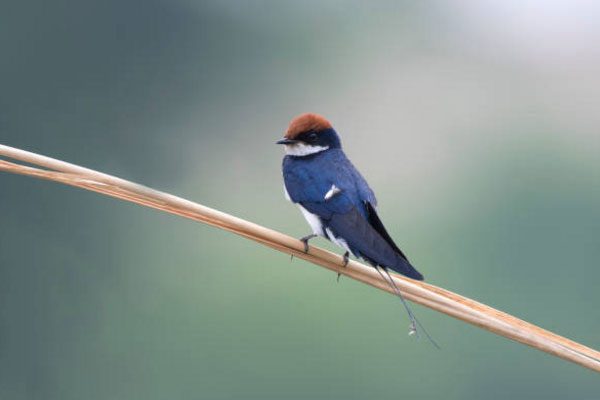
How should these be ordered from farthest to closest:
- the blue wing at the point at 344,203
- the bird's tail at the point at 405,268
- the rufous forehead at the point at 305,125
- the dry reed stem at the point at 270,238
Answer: the rufous forehead at the point at 305,125 < the blue wing at the point at 344,203 < the bird's tail at the point at 405,268 < the dry reed stem at the point at 270,238

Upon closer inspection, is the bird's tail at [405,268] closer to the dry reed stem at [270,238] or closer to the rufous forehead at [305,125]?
the dry reed stem at [270,238]

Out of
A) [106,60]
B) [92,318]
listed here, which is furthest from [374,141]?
[106,60]

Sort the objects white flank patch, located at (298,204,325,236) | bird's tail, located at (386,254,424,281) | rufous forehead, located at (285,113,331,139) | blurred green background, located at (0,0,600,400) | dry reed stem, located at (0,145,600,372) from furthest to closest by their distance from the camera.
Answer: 1. blurred green background, located at (0,0,600,400)
2. rufous forehead, located at (285,113,331,139)
3. white flank patch, located at (298,204,325,236)
4. bird's tail, located at (386,254,424,281)
5. dry reed stem, located at (0,145,600,372)

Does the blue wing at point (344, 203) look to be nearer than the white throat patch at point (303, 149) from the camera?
Yes

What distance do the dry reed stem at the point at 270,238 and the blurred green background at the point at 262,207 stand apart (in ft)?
23.0

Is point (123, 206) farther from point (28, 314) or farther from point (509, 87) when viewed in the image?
point (509, 87)

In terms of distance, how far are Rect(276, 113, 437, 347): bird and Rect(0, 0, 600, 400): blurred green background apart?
245 inches

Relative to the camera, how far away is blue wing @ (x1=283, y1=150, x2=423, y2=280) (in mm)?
1844

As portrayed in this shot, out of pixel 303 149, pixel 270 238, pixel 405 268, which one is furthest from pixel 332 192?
pixel 270 238

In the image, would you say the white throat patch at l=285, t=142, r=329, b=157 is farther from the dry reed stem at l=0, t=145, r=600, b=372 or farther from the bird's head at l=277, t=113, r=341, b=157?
the dry reed stem at l=0, t=145, r=600, b=372

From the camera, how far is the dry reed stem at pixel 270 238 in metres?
1.39

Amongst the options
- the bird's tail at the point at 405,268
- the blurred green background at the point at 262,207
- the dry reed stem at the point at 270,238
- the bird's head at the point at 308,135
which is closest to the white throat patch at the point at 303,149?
the bird's head at the point at 308,135

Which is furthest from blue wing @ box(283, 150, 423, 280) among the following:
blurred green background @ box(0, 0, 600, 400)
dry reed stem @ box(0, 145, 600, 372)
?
blurred green background @ box(0, 0, 600, 400)

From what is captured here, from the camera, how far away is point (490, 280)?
11.6 metres
